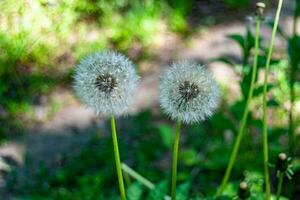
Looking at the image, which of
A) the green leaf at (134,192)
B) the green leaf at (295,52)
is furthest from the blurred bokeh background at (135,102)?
the green leaf at (134,192)

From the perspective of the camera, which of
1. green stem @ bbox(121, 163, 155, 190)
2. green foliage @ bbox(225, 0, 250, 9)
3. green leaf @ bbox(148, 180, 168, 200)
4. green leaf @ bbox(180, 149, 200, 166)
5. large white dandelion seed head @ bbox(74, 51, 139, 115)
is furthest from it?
green foliage @ bbox(225, 0, 250, 9)

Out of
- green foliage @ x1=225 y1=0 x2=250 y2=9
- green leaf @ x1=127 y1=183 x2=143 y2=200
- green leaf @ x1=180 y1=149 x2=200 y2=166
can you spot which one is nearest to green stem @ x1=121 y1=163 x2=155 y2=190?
green leaf @ x1=127 y1=183 x2=143 y2=200

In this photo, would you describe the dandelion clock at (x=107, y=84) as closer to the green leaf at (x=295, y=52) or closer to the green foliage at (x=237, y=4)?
the green leaf at (x=295, y=52)

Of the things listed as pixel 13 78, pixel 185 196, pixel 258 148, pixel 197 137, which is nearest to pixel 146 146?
pixel 197 137

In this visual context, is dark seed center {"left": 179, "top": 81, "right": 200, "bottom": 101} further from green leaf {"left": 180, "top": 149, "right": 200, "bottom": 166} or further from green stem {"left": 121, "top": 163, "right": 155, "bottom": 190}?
green leaf {"left": 180, "top": 149, "right": 200, "bottom": 166}

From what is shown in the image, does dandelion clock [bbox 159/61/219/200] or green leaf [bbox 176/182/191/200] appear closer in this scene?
dandelion clock [bbox 159/61/219/200]

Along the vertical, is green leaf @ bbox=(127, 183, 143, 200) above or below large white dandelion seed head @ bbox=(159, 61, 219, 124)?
below

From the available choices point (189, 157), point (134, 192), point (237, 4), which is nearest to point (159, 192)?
point (134, 192)
